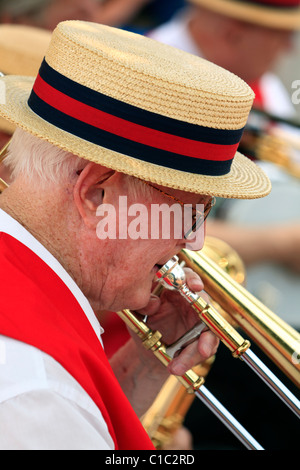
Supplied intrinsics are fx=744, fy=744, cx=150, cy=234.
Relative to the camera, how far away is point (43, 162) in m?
1.36

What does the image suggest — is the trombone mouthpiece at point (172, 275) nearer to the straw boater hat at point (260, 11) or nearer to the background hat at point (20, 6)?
the background hat at point (20, 6)

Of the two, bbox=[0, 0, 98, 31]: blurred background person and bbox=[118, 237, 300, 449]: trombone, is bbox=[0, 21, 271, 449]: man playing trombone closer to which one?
bbox=[118, 237, 300, 449]: trombone

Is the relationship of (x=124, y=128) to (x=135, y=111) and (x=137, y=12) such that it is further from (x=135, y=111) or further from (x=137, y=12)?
(x=137, y=12)

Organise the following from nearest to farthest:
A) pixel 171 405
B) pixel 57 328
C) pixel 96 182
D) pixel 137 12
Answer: pixel 57 328 < pixel 96 182 < pixel 171 405 < pixel 137 12

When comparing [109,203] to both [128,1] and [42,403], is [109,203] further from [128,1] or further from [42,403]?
[128,1]

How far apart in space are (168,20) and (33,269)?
401 centimetres

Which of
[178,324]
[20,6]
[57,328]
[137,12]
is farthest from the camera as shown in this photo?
[137,12]

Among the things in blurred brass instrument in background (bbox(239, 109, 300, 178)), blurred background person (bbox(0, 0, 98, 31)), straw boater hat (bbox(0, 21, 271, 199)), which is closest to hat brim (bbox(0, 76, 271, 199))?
straw boater hat (bbox(0, 21, 271, 199))

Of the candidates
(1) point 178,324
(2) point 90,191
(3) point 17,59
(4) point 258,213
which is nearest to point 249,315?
(1) point 178,324

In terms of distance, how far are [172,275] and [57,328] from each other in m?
0.41

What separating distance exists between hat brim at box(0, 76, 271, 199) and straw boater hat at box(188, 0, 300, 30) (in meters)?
2.56

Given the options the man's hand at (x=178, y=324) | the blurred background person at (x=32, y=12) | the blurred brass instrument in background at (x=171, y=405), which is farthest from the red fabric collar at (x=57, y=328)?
the blurred background person at (x=32, y=12)

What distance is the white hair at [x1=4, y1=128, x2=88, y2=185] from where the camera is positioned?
1.34 metres

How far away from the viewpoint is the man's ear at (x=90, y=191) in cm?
131
